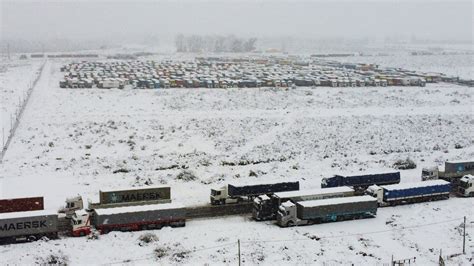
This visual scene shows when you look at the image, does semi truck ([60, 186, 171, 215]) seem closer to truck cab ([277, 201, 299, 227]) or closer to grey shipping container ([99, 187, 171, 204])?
grey shipping container ([99, 187, 171, 204])

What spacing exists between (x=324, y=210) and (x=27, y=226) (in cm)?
1714

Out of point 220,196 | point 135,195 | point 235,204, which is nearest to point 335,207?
point 235,204

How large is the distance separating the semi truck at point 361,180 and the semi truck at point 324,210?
171 inches

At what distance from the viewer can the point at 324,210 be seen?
31.7m

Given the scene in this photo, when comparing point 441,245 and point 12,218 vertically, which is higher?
point 12,218

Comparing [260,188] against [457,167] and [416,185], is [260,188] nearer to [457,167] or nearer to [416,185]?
[416,185]

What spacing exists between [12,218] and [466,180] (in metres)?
30.7

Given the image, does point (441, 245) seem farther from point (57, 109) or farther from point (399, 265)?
point (57, 109)

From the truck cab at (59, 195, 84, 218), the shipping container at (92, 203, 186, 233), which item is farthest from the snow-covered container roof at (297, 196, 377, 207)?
the truck cab at (59, 195, 84, 218)

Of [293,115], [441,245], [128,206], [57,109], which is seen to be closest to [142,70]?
[57,109]

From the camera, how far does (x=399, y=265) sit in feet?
84.8

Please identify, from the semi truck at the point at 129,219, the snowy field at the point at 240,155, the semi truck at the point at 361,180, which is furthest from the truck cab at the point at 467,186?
the semi truck at the point at 129,219

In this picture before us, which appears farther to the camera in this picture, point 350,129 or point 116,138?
point 350,129

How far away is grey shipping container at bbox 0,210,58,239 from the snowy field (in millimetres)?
737
